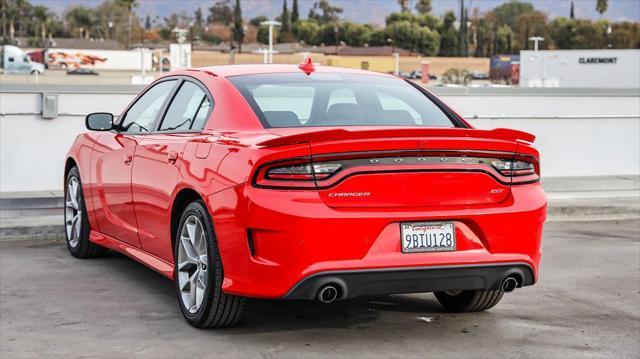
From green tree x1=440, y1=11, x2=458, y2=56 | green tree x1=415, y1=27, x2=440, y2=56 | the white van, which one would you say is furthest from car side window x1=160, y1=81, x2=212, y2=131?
green tree x1=440, y1=11, x2=458, y2=56

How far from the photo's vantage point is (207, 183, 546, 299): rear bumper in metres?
5.57

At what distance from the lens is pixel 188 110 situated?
277 inches

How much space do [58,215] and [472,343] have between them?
20.3ft

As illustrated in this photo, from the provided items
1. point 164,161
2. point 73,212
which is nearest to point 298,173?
point 164,161

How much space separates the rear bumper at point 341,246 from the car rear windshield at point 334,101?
75cm

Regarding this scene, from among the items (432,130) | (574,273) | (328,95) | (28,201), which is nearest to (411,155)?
(432,130)

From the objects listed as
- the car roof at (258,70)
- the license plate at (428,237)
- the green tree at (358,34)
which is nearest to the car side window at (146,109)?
the car roof at (258,70)

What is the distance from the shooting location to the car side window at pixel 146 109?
7645mm

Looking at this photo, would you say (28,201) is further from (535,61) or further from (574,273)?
(535,61)

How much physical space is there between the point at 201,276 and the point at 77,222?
2921 mm

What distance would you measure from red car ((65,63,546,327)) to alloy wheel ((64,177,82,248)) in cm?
200

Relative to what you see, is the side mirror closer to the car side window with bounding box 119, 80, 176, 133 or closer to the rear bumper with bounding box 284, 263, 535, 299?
the car side window with bounding box 119, 80, 176, 133

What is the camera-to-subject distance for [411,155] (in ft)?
18.9

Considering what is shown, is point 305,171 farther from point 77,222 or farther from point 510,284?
point 77,222
